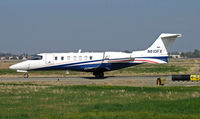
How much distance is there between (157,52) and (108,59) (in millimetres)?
5367

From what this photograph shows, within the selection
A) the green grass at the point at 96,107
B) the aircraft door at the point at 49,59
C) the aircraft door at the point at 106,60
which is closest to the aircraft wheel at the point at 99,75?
the aircraft door at the point at 106,60

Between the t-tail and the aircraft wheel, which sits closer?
the t-tail

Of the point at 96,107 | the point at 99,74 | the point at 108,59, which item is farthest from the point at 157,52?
the point at 96,107

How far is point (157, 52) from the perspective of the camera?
40.0m

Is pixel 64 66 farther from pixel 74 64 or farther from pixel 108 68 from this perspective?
pixel 108 68

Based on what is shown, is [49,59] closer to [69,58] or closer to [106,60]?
[69,58]

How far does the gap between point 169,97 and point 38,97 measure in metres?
7.59

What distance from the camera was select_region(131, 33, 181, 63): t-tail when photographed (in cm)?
3966

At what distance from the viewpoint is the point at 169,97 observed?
69.1ft

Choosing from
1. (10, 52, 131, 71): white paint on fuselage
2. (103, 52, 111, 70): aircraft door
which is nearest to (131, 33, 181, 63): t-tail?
(10, 52, 131, 71): white paint on fuselage

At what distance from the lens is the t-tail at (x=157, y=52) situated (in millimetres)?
39656

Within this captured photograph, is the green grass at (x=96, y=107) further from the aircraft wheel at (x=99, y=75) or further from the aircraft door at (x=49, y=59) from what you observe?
the aircraft door at (x=49, y=59)

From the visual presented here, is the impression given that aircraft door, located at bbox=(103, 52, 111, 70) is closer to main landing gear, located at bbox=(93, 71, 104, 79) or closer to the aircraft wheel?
main landing gear, located at bbox=(93, 71, 104, 79)

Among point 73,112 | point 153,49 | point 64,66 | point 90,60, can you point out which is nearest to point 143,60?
point 153,49
